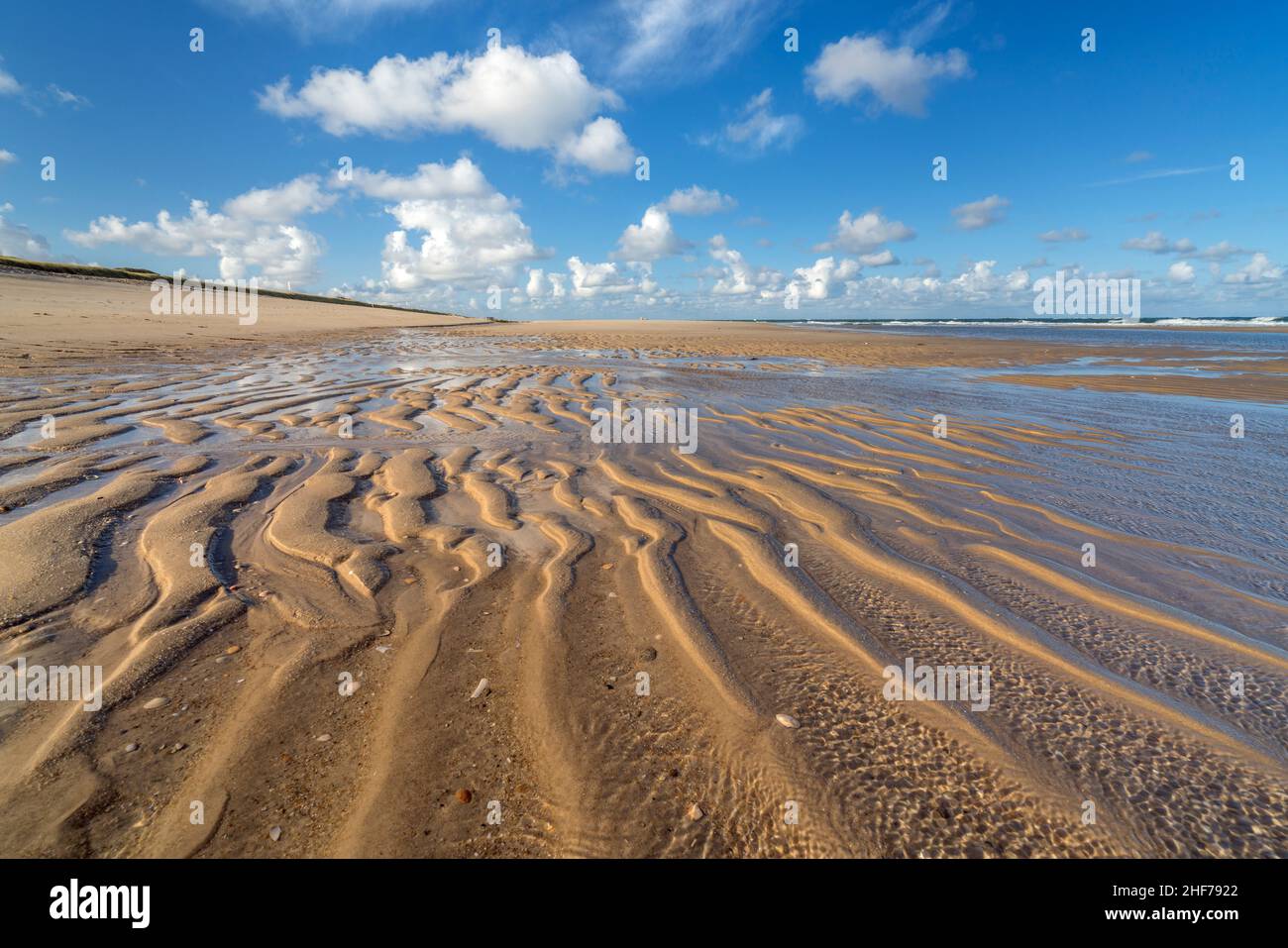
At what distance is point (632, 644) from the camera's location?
3.17 m

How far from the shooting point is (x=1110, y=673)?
296 centimetres

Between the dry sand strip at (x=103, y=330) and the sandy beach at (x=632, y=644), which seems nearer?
the sandy beach at (x=632, y=644)

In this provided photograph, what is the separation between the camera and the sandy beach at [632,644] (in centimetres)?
207

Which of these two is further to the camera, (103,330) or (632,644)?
(103,330)

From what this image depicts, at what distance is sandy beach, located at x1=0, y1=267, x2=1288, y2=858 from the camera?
6.78 ft

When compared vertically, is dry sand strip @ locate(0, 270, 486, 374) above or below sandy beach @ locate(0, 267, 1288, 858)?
above

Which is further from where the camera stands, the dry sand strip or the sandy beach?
the dry sand strip

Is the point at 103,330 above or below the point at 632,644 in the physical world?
above

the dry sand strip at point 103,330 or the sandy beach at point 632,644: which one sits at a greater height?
the dry sand strip at point 103,330
